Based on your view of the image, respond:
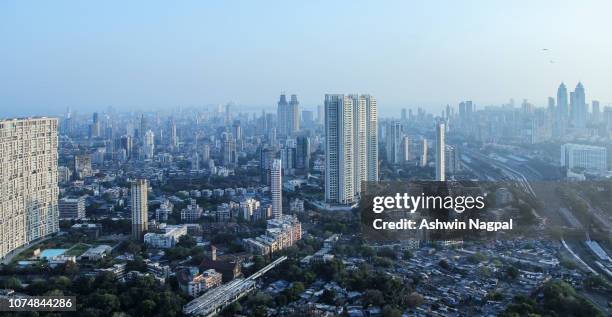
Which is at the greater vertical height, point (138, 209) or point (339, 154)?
point (339, 154)

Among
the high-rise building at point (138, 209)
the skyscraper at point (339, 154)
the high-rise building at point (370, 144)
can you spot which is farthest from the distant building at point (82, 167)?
the high-rise building at point (370, 144)

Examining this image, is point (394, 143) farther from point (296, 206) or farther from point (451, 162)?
point (296, 206)

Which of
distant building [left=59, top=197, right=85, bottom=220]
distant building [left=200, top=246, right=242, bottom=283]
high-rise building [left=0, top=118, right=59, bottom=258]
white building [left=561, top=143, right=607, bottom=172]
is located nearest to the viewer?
distant building [left=200, top=246, right=242, bottom=283]

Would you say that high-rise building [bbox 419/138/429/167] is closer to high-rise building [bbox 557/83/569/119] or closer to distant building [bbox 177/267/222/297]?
high-rise building [bbox 557/83/569/119]

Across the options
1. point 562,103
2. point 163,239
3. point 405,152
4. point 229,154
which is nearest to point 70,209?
point 163,239

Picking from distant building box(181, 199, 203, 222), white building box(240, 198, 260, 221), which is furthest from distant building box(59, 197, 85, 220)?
white building box(240, 198, 260, 221)

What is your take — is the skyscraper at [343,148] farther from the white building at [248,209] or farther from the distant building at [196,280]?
the distant building at [196,280]
